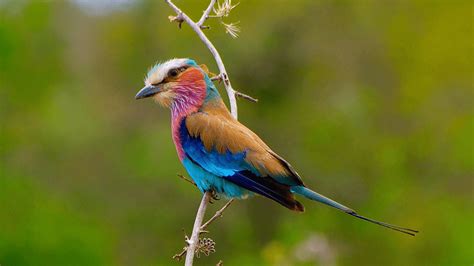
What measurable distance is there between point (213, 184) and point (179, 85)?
57 centimetres

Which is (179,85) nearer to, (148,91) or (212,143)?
(148,91)

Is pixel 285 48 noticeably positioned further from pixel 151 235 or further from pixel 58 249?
pixel 58 249

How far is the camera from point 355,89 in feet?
68.7

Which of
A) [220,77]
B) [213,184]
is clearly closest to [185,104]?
[213,184]

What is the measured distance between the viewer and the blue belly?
621 centimetres

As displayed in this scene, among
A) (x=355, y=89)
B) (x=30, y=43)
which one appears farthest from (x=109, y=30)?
(x=355, y=89)

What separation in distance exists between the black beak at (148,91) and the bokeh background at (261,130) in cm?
A: 1335

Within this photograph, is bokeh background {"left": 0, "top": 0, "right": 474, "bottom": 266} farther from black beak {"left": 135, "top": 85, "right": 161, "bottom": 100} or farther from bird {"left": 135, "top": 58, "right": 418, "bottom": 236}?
black beak {"left": 135, "top": 85, "right": 161, "bottom": 100}

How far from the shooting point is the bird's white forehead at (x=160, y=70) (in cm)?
619

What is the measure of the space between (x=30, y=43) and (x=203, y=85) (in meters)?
19.3

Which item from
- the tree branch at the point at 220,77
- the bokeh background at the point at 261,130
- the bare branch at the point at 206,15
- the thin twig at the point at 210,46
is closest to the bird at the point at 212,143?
the tree branch at the point at 220,77

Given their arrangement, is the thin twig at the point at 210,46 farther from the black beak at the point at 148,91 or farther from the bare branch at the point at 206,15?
the black beak at the point at 148,91

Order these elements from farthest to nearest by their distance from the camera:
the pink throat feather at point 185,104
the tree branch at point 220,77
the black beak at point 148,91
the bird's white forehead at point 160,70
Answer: the pink throat feather at point 185,104, the bird's white forehead at point 160,70, the black beak at point 148,91, the tree branch at point 220,77

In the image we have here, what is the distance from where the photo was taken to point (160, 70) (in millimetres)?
6199
